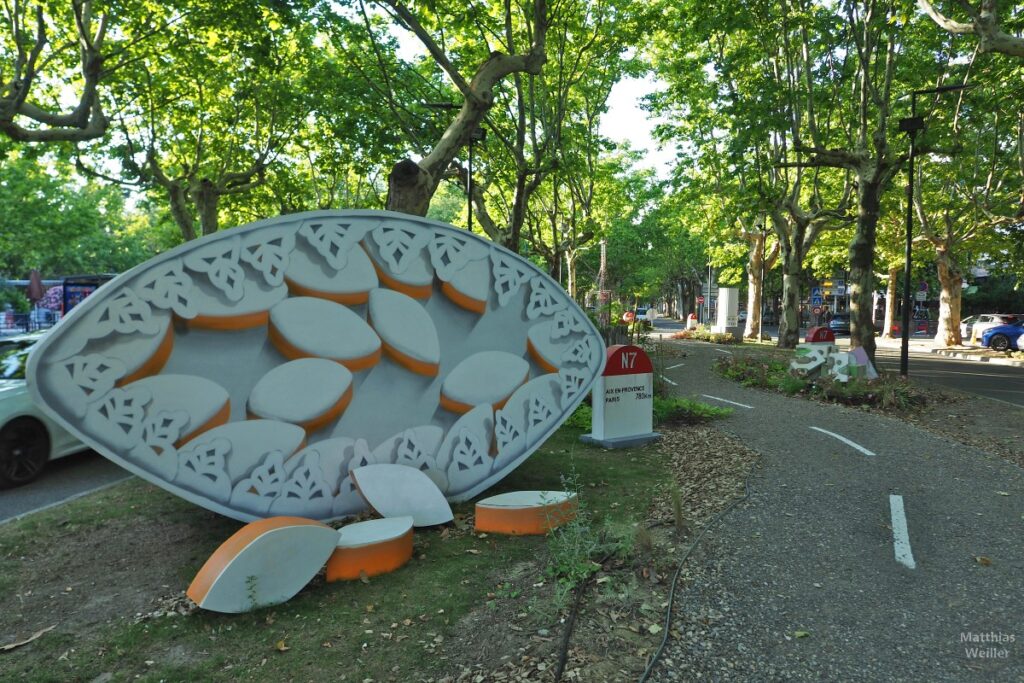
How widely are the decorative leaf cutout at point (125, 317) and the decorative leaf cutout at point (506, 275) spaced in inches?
132

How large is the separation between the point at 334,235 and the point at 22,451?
17.3 feet

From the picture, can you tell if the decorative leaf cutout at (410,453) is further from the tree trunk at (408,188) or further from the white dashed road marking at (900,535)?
the white dashed road marking at (900,535)

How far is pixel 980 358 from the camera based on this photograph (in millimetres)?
26953

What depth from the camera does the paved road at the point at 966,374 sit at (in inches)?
657

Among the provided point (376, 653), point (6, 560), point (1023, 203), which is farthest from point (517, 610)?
point (1023, 203)

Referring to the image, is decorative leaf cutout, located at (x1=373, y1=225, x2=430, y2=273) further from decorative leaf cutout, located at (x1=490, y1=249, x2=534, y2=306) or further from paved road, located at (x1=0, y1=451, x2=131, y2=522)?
paved road, located at (x1=0, y1=451, x2=131, y2=522)

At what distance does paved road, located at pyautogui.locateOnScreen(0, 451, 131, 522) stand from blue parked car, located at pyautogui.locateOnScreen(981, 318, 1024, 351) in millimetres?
33283

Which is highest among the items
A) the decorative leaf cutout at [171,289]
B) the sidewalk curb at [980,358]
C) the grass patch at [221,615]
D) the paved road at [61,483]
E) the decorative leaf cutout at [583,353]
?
the decorative leaf cutout at [171,289]

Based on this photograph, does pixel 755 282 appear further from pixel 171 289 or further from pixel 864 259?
pixel 171 289

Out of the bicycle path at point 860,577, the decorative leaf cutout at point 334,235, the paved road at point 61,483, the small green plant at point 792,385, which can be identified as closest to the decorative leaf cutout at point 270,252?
the decorative leaf cutout at point 334,235

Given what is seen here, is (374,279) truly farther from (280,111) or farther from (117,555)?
(280,111)

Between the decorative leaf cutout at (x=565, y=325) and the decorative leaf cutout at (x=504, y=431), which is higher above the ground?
the decorative leaf cutout at (x=565, y=325)

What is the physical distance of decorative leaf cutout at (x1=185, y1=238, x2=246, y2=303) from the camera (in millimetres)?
5504

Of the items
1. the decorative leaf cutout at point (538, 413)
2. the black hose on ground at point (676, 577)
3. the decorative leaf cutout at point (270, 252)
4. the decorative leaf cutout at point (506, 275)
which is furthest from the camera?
the decorative leaf cutout at point (538, 413)
